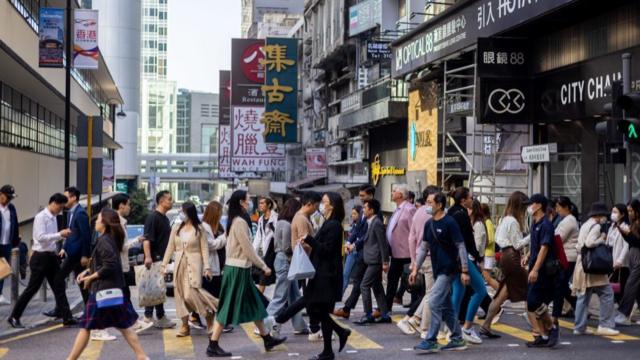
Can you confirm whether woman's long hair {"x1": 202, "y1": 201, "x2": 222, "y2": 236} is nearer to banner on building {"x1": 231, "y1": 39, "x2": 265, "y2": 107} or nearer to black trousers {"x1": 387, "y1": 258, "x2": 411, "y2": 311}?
black trousers {"x1": 387, "y1": 258, "x2": 411, "y2": 311}

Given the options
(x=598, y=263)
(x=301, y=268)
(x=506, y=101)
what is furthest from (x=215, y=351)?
(x=506, y=101)

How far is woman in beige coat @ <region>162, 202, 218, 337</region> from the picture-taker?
1110cm

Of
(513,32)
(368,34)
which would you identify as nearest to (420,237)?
(513,32)

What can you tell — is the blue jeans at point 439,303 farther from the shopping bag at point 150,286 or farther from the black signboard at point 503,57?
the black signboard at point 503,57

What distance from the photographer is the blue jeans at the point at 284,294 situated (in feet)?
38.9

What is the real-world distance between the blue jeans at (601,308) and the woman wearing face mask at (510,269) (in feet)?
2.92

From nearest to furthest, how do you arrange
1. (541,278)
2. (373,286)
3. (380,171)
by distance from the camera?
1. (541,278)
2. (373,286)
3. (380,171)

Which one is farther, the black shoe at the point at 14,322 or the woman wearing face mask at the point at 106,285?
the black shoe at the point at 14,322

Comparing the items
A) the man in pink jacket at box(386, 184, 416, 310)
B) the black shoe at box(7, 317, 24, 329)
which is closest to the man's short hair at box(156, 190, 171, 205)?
the black shoe at box(7, 317, 24, 329)

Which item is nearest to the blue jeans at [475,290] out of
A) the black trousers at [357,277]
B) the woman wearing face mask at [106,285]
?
the black trousers at [357,277]

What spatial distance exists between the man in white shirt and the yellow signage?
76.7 feet

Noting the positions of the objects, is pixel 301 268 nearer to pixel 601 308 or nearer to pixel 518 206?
pixel 518 206

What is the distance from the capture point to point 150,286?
11680 millimetres

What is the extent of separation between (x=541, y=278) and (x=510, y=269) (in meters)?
0.97
